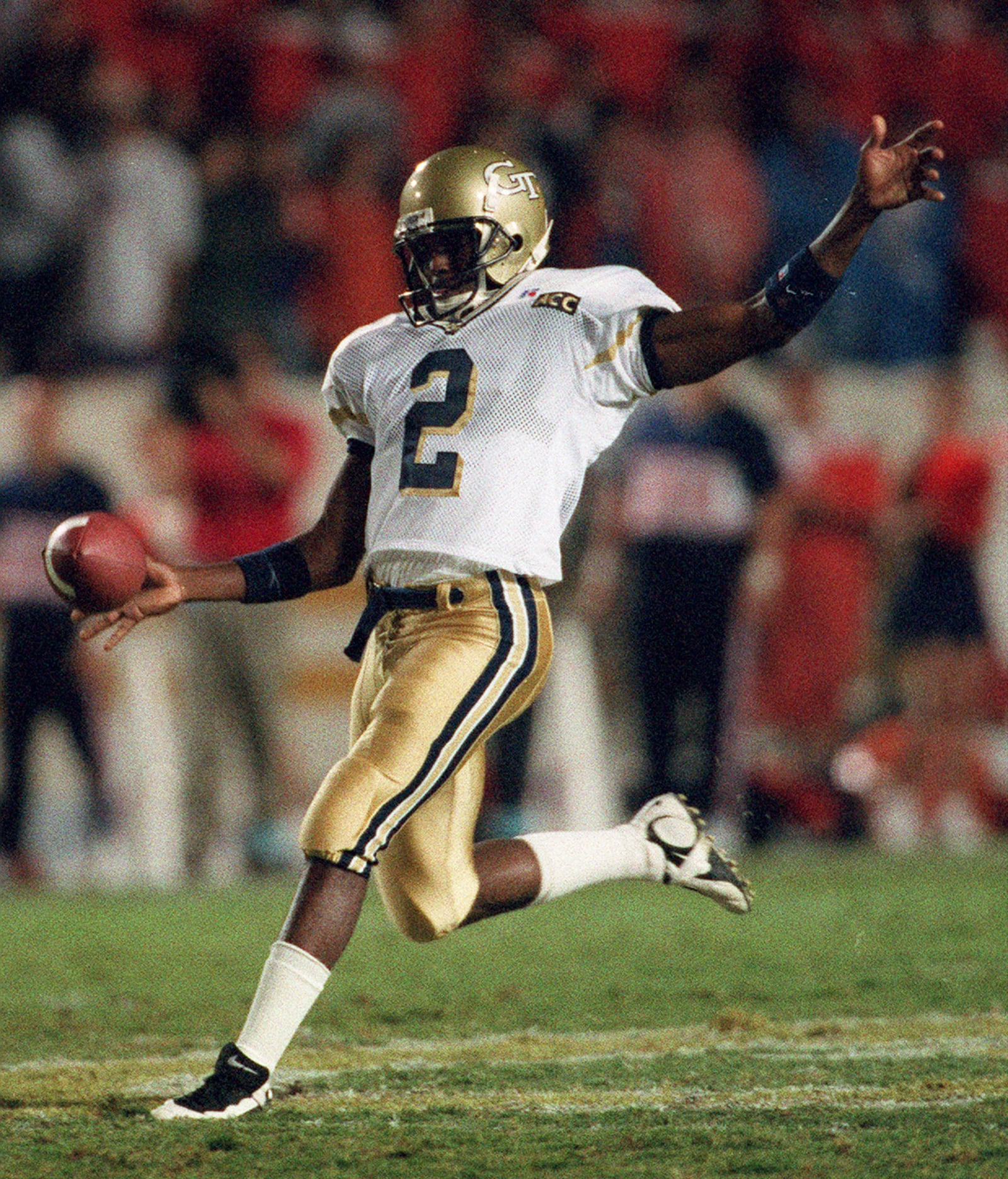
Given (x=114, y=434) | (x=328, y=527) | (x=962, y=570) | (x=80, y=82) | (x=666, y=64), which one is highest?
(x=666, y=64)

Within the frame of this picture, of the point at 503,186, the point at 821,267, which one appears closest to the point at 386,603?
the point at 503,186

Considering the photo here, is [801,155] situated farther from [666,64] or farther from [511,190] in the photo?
[511,190]

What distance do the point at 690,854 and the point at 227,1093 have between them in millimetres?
1124

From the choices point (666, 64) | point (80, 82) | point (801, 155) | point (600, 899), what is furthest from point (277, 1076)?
point (666, 64)

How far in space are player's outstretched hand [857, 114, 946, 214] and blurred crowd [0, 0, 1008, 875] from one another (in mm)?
3255

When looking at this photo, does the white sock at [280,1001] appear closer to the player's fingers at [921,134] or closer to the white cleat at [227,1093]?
the white cleat at [227,1093]

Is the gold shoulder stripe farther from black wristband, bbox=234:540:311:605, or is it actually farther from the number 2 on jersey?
black wristband, bbox=234:540:311:605

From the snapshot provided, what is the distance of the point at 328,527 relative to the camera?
12.0ft

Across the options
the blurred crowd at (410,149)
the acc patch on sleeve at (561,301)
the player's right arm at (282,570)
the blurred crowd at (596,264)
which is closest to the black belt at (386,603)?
the player's right arm at (282,570)

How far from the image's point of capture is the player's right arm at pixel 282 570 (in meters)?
3.36

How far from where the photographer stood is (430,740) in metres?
3.19

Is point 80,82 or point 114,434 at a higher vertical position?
point 80,82

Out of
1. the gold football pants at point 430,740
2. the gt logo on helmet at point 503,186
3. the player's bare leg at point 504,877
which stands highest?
the gt logo on helmet at point 503,186

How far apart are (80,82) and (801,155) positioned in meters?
3.00
